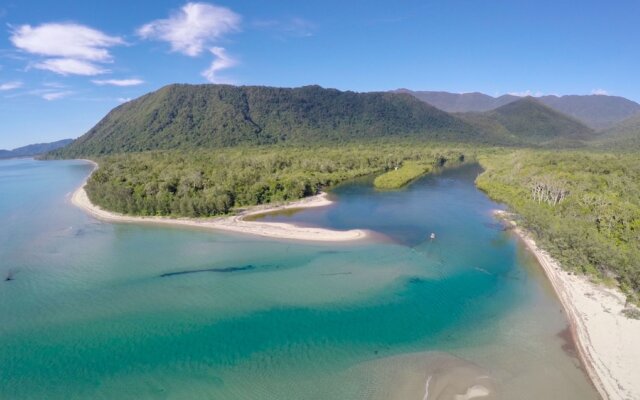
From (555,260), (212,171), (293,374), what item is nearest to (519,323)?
(555,260)

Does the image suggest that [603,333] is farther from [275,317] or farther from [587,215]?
[275,317]

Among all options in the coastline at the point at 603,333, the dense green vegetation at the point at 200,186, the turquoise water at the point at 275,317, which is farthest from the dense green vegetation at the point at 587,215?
the dense green vegetation at the point at 200,186

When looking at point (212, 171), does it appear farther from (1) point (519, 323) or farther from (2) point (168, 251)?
(1) point (519, 323)

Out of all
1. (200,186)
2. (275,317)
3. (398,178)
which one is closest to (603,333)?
(275,317)

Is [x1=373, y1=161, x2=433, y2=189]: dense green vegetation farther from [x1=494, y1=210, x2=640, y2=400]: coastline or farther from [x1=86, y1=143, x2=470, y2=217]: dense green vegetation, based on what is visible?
[x1=494, y1=210, x2=640, y2=400]: coastline

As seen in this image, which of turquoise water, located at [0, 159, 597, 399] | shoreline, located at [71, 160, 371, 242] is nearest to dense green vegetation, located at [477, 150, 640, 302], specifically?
turquoise water, located at [0, 159, 597, 399]

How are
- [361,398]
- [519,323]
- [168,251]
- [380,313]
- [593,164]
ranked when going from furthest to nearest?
[593,164] → [168,251] → [380,313] → [519,323] → [361,398]
